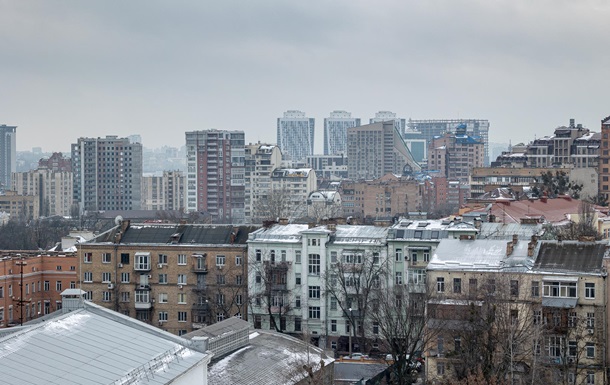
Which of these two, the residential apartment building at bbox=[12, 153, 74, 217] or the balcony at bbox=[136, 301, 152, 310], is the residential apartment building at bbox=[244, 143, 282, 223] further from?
the balcony at bbox=[136, 301, 152, 310]

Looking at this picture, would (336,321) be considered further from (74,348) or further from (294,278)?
(74,348)

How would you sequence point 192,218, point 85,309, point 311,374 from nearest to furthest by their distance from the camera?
point 85,309, point 311,374, point 192,218

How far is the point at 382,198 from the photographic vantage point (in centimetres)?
13975

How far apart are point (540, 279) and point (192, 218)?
271 ft

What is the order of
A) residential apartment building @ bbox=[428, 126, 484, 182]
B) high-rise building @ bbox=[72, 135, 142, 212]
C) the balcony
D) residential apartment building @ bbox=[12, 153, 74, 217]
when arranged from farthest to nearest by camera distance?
residential apartment building @ bbox=[428, 126, 484, 182] < residential apartment building @ bbox=[12, 153, 74, 217] < high-rise building @ bbox=[72, 135, 142, 212] < the balcony

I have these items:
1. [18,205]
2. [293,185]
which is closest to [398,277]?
[293,185]

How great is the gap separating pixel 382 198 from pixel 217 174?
23.1 metres

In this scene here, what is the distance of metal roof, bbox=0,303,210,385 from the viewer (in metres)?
20.5

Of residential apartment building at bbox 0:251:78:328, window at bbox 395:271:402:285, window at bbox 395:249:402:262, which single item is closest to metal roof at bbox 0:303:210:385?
window at bbox 395:271:402:285

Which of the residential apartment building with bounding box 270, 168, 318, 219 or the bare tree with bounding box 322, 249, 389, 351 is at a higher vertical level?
the residential apartment building with bounding box 270, 168, 318, 219

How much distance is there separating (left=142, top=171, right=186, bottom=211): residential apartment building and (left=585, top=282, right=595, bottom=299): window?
14686cm

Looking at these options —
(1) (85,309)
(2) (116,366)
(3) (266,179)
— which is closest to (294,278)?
(1) (85,309)

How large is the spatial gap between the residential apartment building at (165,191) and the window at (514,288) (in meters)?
146

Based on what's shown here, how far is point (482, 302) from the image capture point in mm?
33438
